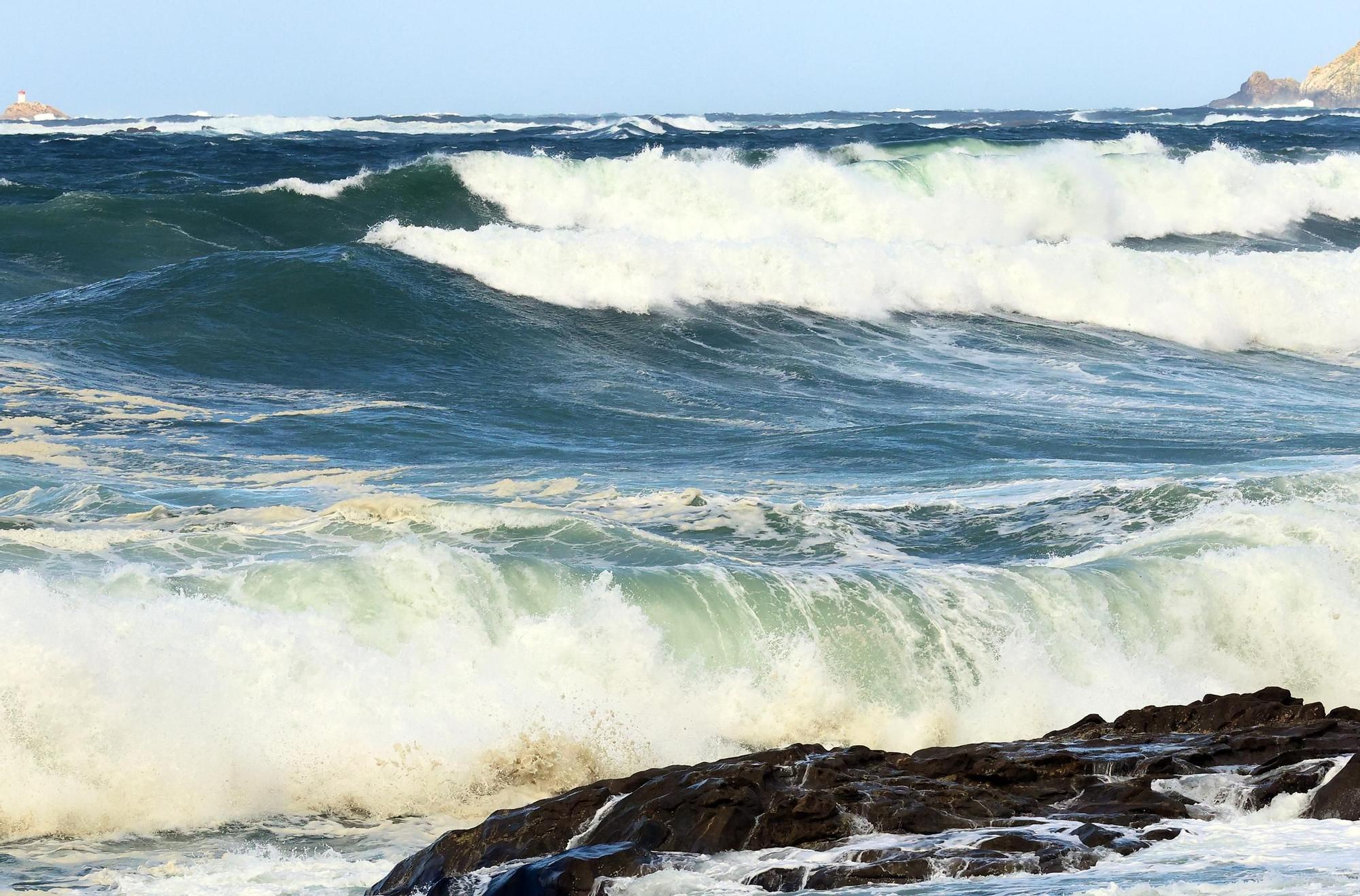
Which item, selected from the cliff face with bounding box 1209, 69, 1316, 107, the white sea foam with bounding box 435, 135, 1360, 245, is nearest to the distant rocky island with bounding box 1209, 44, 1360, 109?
the cliff face with bounding box 1209, 69, 1316, 107

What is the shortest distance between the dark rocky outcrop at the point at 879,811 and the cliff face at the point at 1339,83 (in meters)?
133

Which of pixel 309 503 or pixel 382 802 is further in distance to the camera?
pixel 309 503

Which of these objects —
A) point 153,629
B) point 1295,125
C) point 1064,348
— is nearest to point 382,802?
point 153,629

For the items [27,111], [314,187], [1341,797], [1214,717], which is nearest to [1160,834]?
[1341,797]

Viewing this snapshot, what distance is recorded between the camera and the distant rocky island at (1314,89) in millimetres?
127312

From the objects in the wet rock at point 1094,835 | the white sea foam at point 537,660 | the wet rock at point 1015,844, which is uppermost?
the wet rock at point 1015,844

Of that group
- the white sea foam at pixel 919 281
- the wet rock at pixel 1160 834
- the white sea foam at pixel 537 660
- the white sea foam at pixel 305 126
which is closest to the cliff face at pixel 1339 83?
the white sea foam at pixel 305 126

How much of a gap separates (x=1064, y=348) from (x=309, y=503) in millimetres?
11628

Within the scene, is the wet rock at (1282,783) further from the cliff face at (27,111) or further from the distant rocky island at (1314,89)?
the distant rocky island at (1314,89)

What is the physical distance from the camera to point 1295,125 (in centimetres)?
5569

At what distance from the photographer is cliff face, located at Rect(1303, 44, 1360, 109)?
416 ft

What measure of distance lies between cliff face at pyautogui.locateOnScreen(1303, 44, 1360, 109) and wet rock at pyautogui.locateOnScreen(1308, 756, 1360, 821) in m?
133

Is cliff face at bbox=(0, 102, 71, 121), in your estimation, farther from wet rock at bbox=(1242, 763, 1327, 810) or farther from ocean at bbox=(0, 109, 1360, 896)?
wet rock at bbox=(1242, 763, 1327, 810)

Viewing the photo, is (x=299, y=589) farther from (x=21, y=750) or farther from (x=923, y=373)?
(x=923, y=373)
